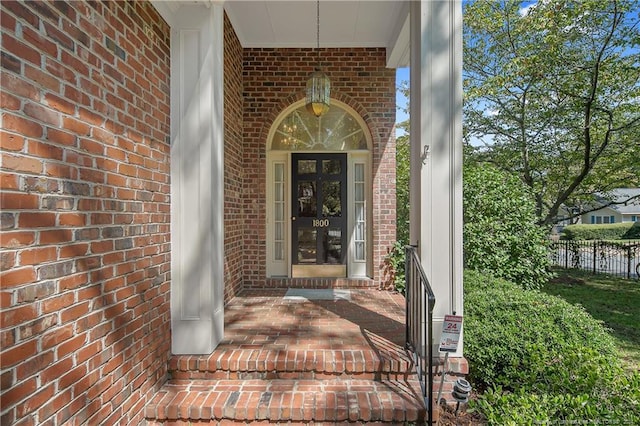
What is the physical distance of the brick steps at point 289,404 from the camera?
7.06 feet

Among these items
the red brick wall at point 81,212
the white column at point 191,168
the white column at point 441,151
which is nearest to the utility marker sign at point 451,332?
the white column at point 441,151

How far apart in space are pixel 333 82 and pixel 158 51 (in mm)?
2910

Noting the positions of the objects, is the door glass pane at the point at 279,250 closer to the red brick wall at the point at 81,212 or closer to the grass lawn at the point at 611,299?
the red brick wall at the point at 81,212

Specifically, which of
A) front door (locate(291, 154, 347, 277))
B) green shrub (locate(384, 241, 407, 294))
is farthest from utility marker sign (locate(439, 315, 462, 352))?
front door (locate(291, 154, 347, 277))

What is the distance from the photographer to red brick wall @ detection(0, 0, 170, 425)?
1.28 meters

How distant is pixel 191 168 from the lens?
101 inches

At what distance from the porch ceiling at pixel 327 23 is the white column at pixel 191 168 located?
152cm

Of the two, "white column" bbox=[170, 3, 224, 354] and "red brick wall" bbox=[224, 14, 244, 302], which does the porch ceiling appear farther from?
"white column" bbox=[170, 3, 224, 354]

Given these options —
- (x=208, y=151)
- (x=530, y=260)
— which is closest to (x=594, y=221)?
(x=530, y=260)

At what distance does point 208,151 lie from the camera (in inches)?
101

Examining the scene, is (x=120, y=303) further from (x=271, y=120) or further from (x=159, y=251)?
(x=271, y=120)

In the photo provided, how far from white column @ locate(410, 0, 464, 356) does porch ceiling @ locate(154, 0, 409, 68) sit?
4.43 ft

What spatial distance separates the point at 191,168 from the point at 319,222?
268 cm

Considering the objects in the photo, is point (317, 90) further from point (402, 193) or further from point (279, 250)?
point (402, 193)
